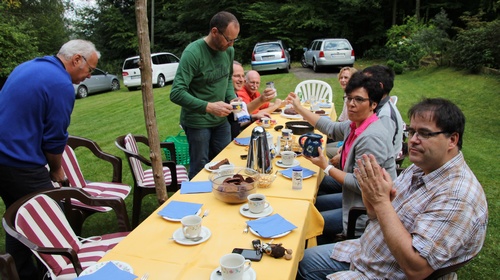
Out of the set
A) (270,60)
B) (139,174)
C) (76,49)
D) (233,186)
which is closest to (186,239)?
(233,186)

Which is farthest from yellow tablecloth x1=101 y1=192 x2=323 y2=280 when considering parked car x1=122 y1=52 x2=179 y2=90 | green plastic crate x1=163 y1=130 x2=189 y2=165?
parked car x1=122 y1=52 x2=179 y2=90

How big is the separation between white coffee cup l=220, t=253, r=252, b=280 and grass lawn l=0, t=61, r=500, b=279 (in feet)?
7.23

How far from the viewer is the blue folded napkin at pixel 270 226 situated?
1.86m

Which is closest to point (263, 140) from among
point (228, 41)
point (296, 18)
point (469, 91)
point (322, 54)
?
point (228, 41)

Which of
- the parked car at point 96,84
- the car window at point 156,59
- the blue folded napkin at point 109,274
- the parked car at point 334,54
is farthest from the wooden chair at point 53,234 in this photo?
the car window at point 156,59

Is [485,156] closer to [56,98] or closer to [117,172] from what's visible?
[117,172]

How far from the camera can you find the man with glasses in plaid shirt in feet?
4.82

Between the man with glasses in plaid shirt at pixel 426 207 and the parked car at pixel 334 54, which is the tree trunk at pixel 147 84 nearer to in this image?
the man with glasses in plaid shirt at pixel 426 207

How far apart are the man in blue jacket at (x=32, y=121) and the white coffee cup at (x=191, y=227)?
1240 mm

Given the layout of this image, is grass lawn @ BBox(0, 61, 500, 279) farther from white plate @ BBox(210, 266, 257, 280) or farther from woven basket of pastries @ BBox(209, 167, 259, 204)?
white plate @ BBox(210, 266, 257, 280)

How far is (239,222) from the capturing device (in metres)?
1.99

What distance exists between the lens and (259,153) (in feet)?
Answer: 8.63

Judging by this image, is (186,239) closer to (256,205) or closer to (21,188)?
(256,205)

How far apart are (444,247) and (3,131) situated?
2583mm
